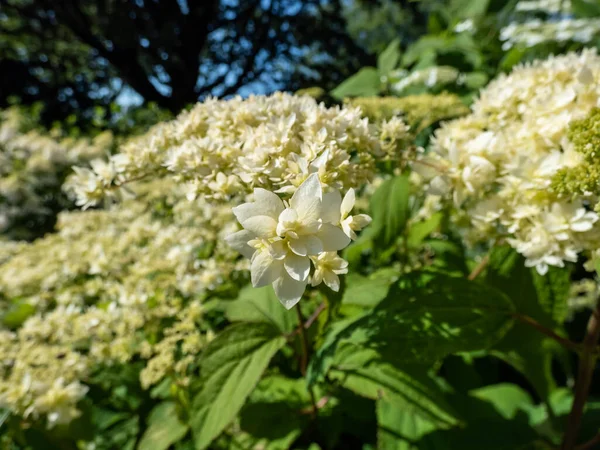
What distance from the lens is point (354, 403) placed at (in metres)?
1.25

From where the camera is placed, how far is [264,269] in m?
0.59

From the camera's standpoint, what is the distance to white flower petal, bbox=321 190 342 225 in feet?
1.96

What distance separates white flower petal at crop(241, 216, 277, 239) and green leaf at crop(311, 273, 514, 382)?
1.18ft

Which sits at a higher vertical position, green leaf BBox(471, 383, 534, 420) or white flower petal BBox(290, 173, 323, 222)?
white flower petal BBox(290, 173, 323, 222)

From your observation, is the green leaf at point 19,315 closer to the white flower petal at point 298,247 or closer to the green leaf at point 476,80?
the white flower petal at point 298,247

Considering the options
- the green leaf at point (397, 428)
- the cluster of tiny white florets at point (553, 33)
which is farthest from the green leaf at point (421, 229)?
the cluster of tiny white florets at point (553, 33)

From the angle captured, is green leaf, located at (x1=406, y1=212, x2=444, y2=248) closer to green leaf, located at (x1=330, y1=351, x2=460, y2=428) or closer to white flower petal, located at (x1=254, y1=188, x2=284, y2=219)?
green leaf, located at (x1=330, y1=351, x2=460, y2=428)

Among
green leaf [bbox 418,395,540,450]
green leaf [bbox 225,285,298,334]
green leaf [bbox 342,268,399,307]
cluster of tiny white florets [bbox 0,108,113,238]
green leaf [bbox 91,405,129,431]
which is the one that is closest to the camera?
green leaf [bbox 342,268,399,307]

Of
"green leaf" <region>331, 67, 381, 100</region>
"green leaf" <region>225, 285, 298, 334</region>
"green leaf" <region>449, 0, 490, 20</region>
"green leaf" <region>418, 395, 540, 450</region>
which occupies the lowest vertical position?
"green leaf" <region>418, 395, 540, 450</region>

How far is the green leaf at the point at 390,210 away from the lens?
4.09 feet

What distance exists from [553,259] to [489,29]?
6.61 feet

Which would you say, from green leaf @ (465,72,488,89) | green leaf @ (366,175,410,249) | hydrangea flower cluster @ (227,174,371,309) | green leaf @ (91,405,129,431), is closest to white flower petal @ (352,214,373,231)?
hydrangea flower cluster @ (227,174,371,309)

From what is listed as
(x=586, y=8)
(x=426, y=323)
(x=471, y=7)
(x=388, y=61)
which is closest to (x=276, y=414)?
(x=426, y=323)

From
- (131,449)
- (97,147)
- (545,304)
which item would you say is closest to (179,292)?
(131,449)
